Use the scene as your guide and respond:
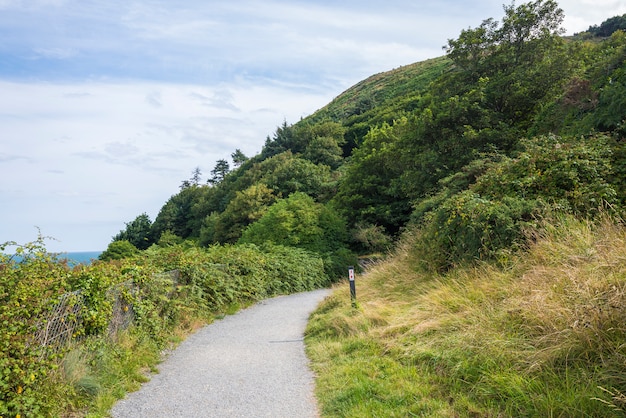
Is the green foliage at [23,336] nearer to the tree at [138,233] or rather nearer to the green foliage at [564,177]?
the green foliage at [564,177]

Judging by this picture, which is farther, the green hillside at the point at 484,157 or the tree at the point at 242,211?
the tree at the point at 242,211

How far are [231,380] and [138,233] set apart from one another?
2697 inches

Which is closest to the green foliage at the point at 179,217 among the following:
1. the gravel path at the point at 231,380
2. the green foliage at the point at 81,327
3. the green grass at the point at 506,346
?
the green foliage at the point at 81,327

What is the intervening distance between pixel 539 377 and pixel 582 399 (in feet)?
1.72

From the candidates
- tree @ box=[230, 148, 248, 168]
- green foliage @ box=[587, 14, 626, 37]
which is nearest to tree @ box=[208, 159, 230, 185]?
tree @ box=[230, 148, 248, 168]

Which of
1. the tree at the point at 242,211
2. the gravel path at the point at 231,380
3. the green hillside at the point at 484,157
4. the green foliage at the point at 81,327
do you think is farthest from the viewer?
the tree at the point at 242,211

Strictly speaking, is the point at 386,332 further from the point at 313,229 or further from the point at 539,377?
the point at 313,229

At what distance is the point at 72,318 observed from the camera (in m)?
5.92

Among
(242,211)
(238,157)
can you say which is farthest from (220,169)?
(242,211)

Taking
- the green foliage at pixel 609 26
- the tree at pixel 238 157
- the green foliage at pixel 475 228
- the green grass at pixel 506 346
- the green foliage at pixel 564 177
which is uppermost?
the green foliage at pixel 609 26

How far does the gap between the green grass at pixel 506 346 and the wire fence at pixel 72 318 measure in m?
3.52

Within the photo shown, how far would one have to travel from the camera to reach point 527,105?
80.4 feet

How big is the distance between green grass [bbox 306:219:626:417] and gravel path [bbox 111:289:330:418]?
0.46m

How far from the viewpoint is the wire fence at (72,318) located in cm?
544
